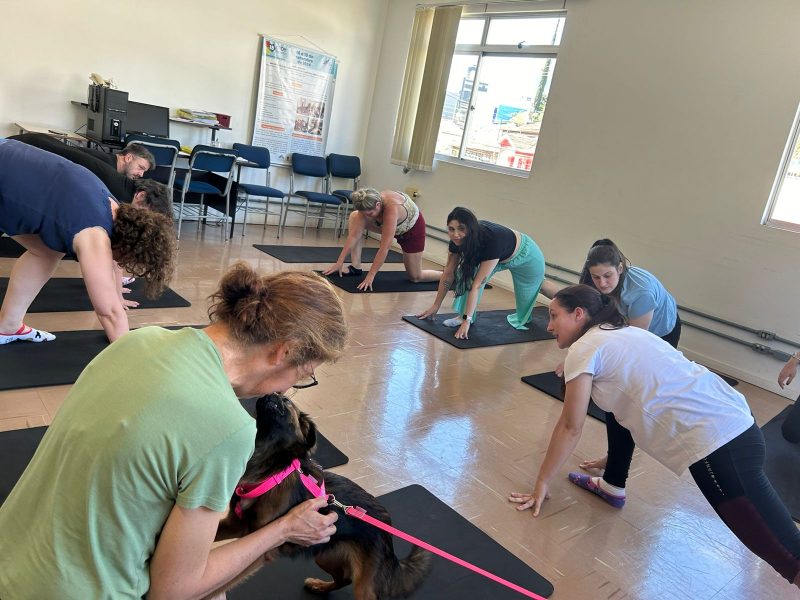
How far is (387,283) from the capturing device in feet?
18.2

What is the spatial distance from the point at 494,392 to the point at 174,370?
284 centimetres

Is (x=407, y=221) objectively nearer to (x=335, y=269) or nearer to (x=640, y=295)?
(x=335, y=269)

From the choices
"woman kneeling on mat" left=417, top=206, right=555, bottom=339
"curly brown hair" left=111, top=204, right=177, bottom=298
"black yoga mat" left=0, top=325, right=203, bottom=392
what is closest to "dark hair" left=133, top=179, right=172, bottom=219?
"black yoga mat" left=0, top=325, right=203, bottom=392

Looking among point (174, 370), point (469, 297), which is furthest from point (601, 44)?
point (174, 370)

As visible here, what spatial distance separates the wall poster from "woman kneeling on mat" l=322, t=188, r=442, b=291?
2.25m

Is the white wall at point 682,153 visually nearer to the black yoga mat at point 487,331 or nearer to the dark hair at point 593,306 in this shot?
the black yoga mat at point 487,331

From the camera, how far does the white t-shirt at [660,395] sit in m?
1.91

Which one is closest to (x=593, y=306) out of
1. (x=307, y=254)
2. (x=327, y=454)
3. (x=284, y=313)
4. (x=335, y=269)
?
(x=327, y=454)

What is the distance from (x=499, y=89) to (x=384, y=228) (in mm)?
2517

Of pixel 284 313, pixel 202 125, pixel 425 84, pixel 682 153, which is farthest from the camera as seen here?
pixel 425 84

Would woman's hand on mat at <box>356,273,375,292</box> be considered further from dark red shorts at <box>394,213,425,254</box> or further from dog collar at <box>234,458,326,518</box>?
dog collar at <box>234,458,326,518</box>

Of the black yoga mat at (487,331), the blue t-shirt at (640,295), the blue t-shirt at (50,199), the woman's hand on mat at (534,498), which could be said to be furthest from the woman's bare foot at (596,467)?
the blue t-shirt at (50,199)

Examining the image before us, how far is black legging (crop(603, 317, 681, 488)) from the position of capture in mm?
2400

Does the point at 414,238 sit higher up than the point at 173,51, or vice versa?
the point at 173,51
